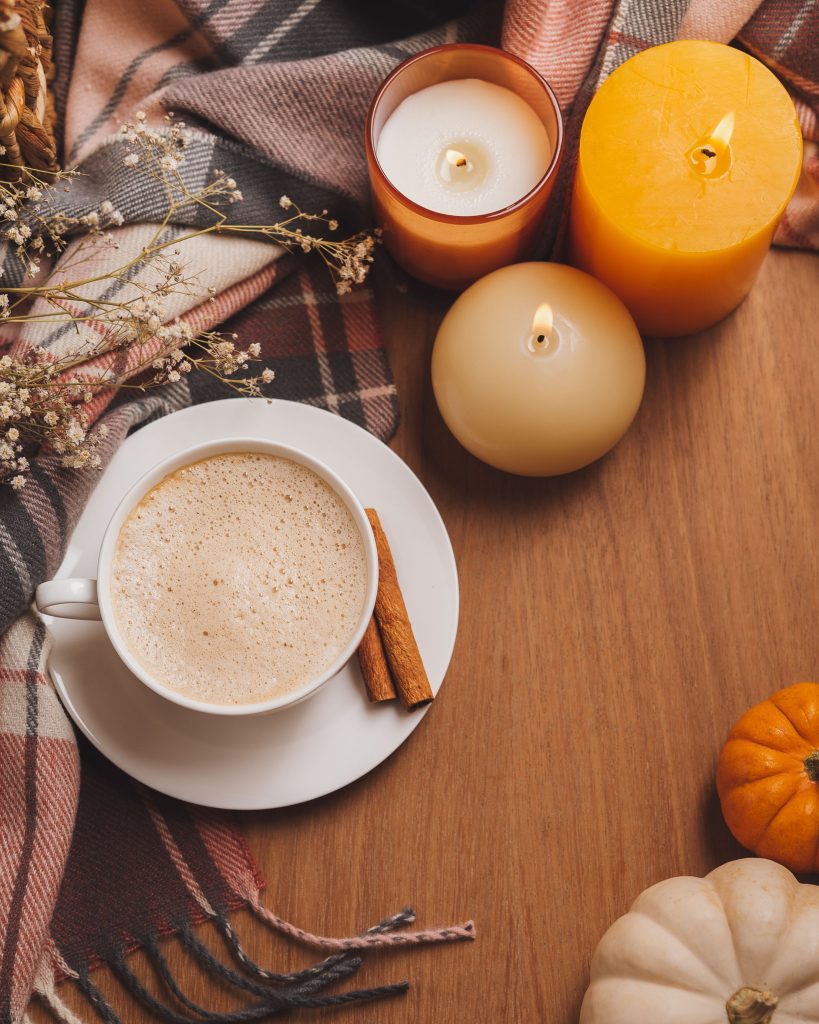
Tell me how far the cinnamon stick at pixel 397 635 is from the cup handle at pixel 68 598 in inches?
11.8

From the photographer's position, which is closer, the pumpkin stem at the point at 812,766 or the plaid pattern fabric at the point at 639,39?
the pumpkin stem at the point at 812,766

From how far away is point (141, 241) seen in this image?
1071 mm

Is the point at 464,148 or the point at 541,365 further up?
the point at 464,148

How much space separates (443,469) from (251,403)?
240 mm

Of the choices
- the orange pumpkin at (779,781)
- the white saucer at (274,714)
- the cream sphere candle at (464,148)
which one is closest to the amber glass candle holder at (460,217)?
the cream sphere candle at (464,148)

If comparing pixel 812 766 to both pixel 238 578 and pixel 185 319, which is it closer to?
pixel 238 578

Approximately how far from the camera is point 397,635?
1049 millimetres

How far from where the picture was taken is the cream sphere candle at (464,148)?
1063 mm

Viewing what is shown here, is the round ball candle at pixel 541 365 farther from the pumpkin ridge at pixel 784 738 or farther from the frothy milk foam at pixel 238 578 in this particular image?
the pumpkin ridge at pixel 784 738

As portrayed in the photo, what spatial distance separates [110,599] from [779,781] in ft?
2.34

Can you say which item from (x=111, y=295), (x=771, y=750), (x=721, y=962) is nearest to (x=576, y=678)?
(x=771, y=750)

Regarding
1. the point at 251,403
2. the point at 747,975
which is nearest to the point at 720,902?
the point at 747,975

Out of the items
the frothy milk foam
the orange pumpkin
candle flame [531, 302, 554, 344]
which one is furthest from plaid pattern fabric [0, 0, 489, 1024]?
the orange pumpkin

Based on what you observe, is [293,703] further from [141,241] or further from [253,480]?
[141,241]
